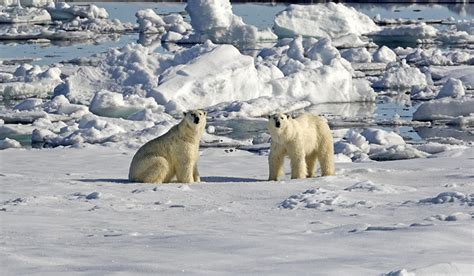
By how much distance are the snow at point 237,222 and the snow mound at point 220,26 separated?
23664 mm

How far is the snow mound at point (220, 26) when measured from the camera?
1260 inches

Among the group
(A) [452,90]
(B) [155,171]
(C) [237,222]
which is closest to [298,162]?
(B) [155,171]

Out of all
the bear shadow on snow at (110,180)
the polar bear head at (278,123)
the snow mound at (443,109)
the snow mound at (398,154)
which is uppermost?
the polar bear head at (278,123)

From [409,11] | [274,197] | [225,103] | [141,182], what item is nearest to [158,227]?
[274,197]

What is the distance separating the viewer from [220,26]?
32.3 metres

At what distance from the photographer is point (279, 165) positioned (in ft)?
23.4

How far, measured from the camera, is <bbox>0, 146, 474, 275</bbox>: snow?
3.73 m

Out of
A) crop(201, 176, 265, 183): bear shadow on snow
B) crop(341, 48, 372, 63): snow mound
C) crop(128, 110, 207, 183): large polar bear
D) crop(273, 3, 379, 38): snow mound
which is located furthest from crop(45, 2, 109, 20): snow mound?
crop(128, 110, 207, 183): large polar bear

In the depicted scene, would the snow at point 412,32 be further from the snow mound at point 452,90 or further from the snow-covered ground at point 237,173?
the snow mound at point 452,90

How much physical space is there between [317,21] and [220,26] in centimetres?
338

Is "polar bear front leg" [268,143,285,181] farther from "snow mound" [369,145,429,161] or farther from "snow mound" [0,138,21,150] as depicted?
"snow mound" [0,138,21,150]

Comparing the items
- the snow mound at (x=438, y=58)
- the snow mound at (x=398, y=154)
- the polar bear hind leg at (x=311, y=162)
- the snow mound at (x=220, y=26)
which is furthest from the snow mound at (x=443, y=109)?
the snow mound at (x=220, y=26)

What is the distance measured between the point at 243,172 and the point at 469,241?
14.2 feet

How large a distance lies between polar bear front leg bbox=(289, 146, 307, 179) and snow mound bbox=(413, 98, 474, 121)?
8.52 metres
